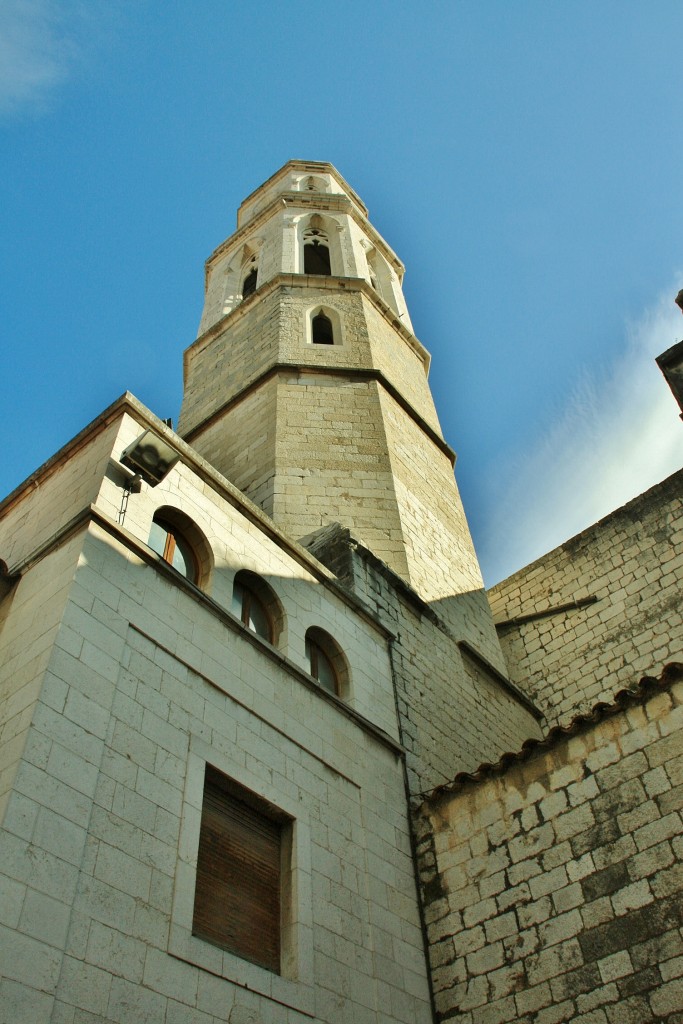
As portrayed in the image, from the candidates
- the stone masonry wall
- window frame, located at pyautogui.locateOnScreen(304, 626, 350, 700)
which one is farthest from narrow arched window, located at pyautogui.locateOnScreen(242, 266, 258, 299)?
window frame, located at pyautogui.locateOnScreen(304, 626, 350, 700)

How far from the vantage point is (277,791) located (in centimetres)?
680

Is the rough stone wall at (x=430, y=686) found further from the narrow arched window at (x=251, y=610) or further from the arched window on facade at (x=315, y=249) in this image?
the arched window on facade at (x=315, y=249)

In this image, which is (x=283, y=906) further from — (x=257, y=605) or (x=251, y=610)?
(x=257, y=605)

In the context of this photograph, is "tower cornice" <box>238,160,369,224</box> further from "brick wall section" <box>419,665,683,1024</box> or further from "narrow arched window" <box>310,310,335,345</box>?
"brick wall section" <box>419,665,683,1024</box>

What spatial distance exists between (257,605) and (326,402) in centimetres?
598

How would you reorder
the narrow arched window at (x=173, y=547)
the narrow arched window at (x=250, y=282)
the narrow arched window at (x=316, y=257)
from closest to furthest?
the narrow arched window at (x=173, y=547) < the narrow arched window at (x=250, y=282) < the narrow arched window at (x=316, y=257)

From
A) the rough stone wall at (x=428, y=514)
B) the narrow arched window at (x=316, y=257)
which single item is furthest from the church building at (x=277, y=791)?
the narrow arched window at (x=316, y=257)

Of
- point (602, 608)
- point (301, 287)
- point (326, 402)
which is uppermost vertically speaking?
point (301, 287)

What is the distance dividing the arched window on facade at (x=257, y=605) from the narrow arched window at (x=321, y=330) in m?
8.34

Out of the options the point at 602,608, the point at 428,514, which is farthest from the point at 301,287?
the point at 602,608

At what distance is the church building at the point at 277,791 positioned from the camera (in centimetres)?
514

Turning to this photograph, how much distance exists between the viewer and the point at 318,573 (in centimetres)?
902

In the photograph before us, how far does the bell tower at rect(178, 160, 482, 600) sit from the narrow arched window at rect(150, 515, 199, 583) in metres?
3.53

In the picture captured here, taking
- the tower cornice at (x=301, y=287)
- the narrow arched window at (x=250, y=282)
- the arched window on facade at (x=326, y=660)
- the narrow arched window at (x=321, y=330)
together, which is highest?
the narrow arched window at (x=250, y=282)
